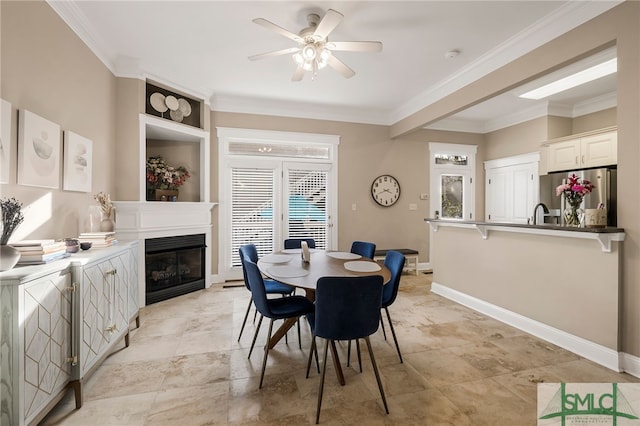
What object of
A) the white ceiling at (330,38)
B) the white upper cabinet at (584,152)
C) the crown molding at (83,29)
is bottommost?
the white upper cabinet at (584,152)

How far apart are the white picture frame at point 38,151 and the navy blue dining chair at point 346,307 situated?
7.17 feet

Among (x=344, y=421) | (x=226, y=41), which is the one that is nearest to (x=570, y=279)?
(x=344, y=421)

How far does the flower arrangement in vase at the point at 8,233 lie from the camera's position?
1458 millimetres

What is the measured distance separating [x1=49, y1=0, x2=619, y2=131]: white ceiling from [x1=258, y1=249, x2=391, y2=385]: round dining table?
228 cm

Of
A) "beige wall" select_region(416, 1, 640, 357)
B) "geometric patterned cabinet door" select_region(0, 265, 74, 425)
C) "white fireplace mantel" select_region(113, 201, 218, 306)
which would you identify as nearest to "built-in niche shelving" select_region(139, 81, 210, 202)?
"white fireplace mantel" select_region(113, 201, 218, 306)

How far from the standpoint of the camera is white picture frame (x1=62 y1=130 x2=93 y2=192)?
2518mm

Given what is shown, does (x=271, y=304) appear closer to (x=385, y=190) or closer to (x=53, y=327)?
(x=53, y=327)

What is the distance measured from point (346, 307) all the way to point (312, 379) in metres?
0.77

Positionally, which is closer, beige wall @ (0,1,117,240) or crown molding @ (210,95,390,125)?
beige wall @ (0,1,117,240)

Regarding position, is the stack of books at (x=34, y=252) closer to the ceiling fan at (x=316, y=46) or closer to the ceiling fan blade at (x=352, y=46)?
the ceiling fan at (x=316, y=46)

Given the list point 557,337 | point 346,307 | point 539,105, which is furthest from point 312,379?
point 539,105

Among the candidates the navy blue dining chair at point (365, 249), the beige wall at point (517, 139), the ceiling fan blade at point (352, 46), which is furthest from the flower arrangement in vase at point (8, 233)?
the beige wall at point (517, 139)

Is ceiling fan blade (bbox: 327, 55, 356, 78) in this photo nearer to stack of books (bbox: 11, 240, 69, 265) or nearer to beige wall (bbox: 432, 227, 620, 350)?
beige wall (bbox: 432, 227, 620, 350)

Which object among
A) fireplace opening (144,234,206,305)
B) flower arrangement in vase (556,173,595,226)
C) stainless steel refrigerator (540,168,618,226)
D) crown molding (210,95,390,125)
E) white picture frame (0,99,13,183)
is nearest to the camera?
white picture frame (0,99,13,183)
